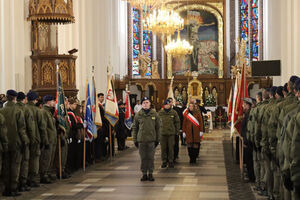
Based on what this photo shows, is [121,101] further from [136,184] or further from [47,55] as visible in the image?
[136,184]

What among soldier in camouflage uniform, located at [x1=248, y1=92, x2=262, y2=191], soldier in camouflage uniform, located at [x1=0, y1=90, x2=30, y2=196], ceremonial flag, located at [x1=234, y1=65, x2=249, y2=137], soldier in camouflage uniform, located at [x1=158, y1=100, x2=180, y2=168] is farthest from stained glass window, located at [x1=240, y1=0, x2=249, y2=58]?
soldier in camouflage uniform, located at [x1=0, y1=90, x2=30, y2=196]

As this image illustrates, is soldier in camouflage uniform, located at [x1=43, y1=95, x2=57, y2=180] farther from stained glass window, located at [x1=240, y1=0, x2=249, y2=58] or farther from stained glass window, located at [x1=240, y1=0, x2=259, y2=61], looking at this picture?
stained glass window, located at [x1=240, y1=0, x2=249, y2=58]

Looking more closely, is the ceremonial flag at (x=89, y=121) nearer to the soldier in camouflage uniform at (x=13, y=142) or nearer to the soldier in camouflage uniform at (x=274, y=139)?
the soldier in camouflage uniform at (x=13, y=142)

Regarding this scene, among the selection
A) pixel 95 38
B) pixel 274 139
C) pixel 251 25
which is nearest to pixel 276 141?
pixel 274 139

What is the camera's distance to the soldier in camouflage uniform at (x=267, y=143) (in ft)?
29.5

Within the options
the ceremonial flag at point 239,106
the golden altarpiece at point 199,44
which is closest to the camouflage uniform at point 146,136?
the ceremonial flag at point 239,106

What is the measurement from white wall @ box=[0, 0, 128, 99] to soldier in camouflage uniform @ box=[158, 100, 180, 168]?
3.96m

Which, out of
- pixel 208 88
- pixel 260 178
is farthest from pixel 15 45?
pixel 208 88

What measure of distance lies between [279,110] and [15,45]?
10491mm

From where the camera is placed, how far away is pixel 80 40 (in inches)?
907

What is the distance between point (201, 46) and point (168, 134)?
2693 centimetres

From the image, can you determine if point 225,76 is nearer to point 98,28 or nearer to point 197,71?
point 197,71

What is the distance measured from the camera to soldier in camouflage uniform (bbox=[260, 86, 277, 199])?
8.99 meters

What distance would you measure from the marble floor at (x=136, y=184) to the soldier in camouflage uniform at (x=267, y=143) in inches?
41.6
